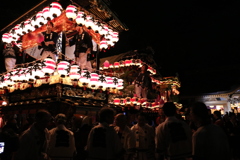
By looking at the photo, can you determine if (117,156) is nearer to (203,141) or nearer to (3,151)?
(203,141)

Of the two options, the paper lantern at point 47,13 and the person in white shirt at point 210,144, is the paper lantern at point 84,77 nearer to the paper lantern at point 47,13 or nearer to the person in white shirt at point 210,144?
the paper lantern at point 47,13

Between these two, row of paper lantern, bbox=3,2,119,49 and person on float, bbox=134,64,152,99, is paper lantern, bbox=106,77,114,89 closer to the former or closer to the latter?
row of paper lantern, bbox=3,2,119,49

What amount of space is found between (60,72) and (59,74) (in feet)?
3.55

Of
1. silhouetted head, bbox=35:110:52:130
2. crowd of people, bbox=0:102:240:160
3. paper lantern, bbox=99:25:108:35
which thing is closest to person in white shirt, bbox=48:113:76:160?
crowd of people, bbox=0:102:240:160

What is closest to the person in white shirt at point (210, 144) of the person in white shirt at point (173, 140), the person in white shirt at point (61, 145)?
the person in white shirt at point (173, 140)

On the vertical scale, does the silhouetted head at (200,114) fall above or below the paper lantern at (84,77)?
below

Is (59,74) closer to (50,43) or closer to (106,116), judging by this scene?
(50,43)

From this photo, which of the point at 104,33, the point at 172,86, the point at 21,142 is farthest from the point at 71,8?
the point at 172,86

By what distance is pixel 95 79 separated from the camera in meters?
11.4

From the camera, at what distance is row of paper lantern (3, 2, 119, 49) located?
411 inches

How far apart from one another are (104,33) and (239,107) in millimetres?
23971

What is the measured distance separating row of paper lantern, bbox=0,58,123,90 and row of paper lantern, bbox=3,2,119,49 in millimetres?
2708

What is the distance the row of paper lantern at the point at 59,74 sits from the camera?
32.5 feet

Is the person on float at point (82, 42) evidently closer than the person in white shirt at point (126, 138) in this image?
No
